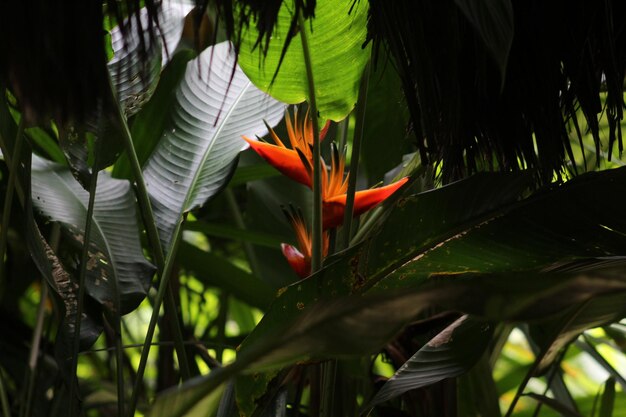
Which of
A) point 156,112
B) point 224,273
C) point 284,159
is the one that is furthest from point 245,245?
point 284,159

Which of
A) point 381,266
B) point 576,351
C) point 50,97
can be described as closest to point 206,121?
point 381,266

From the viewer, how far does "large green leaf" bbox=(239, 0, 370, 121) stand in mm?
794

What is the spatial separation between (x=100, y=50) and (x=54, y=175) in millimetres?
494

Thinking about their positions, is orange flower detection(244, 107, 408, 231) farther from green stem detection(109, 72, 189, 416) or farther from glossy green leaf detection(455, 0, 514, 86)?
glossy green leaf detection(455, 0, 514, 86)

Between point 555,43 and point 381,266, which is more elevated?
point 555,43

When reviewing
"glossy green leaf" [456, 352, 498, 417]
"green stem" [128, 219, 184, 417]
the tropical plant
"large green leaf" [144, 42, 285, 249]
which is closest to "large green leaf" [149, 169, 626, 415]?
the tropical plant

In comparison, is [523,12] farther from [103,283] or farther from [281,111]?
[103,283]

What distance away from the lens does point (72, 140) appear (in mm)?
878

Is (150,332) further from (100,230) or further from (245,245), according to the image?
(245,245)

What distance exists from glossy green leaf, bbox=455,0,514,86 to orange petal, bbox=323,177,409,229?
1.27 feet

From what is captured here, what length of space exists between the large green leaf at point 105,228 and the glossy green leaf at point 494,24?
55cm

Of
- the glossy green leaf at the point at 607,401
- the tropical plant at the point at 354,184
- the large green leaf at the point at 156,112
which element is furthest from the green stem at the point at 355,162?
the glossy green leaf at the point at 607,401

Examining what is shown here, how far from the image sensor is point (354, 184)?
31.5 inches

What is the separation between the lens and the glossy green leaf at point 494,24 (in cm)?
44
